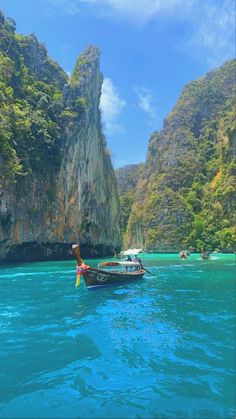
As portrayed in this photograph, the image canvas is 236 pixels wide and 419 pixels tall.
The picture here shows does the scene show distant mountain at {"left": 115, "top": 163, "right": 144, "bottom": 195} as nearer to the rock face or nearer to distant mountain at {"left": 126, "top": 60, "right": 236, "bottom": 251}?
distant mountain at {"left": 126, "top": 60, "right": 236, "bottom": 251}

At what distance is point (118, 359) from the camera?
1030 cm

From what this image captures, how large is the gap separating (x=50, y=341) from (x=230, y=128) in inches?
4246

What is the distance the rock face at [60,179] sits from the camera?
4838 cm

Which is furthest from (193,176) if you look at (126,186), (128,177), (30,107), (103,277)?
(103,277)

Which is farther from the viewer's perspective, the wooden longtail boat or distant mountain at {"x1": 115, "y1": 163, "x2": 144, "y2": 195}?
distant mountain at {"x1": 115, "y1": 163, "x2": 144, "y2": 195}

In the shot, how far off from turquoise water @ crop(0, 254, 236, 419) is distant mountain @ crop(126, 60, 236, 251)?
79.4 metres

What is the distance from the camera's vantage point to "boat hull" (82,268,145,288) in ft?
81.0

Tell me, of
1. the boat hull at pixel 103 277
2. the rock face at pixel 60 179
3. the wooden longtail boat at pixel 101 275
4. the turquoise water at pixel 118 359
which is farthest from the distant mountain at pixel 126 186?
the turquoise water at pixel 118 359

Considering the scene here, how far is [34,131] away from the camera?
169ft

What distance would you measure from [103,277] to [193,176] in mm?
111137

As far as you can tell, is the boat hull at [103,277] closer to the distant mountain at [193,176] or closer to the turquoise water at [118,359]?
the turquoise water at [118,359]

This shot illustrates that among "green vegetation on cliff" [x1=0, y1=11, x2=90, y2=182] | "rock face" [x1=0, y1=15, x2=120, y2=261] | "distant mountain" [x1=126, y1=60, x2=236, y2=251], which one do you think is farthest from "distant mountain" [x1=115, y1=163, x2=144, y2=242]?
"green vegetation on cliff" [x1=0, y1=11, x2=90, y2=182]

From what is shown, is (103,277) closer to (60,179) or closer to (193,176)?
(60,179)

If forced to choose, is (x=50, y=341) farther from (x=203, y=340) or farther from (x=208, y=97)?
(x=208, y=97)
